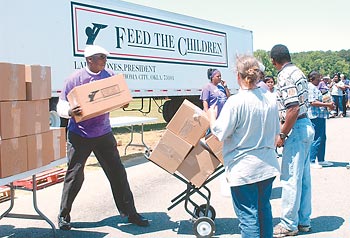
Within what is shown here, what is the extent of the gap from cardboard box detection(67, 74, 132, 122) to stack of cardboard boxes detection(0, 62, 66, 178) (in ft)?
1.05

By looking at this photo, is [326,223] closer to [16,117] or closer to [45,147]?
[45,147]

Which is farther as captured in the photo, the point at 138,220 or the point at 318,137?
the point at 318,137

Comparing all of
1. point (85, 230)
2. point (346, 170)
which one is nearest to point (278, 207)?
point (85, 230)

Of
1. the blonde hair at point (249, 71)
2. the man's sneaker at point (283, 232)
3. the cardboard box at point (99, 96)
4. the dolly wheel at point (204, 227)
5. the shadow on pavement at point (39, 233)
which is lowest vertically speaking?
the shadow on pavement at point (39, 233)

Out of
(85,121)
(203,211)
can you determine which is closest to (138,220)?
(203,211)

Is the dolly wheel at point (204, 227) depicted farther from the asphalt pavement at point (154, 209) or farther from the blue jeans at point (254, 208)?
the blue jeans at point (254, 208)

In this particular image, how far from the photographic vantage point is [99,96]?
4473 millimetres

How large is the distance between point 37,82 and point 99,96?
60cm

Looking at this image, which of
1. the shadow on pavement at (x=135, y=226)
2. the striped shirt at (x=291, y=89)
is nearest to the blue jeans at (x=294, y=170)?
the striped shirt at (x=291, y=89)

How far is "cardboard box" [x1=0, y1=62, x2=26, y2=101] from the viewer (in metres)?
3.85

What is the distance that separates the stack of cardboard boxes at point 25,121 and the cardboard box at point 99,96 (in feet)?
1.05

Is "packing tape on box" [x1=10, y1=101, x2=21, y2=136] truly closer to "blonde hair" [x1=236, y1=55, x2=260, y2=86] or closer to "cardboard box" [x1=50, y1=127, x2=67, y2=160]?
"cardboard box" [x1=50, y1=127, x2=67, y2=160]

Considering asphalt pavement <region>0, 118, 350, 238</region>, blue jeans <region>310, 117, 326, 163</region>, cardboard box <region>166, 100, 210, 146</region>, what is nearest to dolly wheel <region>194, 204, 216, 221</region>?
asphalt pavement <region>0, 118, 350, 238</region>

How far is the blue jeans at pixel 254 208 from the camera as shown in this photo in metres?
3.35
